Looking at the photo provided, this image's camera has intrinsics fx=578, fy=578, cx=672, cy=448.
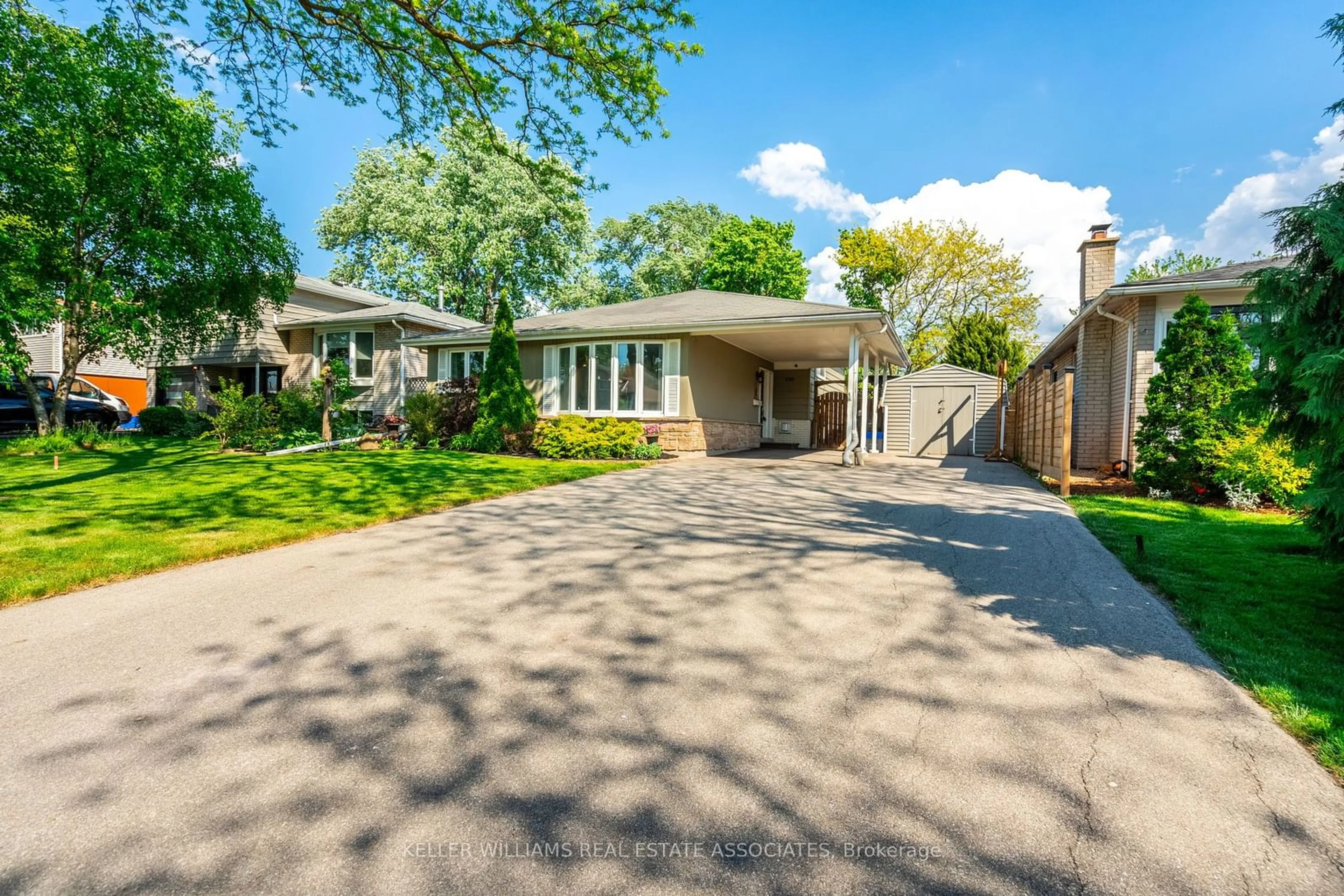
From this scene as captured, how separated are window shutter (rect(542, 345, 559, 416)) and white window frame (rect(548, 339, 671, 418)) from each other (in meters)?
0.03

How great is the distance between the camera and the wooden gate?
18750 mm

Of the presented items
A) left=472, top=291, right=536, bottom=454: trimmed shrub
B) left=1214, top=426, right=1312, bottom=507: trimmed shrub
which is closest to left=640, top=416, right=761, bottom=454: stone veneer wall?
left=472, top=291, right=536, bottom=454: trimmed shrub

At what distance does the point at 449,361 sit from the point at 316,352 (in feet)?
21.7

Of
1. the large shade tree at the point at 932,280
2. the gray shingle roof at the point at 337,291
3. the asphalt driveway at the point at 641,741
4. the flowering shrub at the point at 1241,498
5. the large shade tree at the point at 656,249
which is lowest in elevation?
the asphalt driveway at the point at 641,741

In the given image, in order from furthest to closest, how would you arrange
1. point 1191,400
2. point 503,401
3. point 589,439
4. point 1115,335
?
point 503,401, point 589,439, point 1115,335, point 1191,400

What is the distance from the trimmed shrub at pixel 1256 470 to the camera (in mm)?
6516

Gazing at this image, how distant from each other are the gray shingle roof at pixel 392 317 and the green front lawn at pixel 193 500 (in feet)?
25.9

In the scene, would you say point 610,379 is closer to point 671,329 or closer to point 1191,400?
point 671,329

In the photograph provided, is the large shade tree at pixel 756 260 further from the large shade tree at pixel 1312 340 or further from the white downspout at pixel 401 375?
the large shade tree at pixel 1312 340

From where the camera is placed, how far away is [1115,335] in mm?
11820

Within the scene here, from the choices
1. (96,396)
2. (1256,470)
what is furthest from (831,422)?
(96,396)

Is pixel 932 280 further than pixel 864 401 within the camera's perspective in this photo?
Yes

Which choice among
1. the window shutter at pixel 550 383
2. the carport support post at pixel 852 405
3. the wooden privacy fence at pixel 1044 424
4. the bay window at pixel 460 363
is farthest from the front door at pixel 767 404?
the bay window at pixel 460 363

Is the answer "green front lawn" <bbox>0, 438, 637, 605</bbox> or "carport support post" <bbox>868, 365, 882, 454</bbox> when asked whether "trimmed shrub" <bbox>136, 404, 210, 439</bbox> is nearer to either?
"green front lawn" <bbox>0, 438, 637, 605</bbox>
